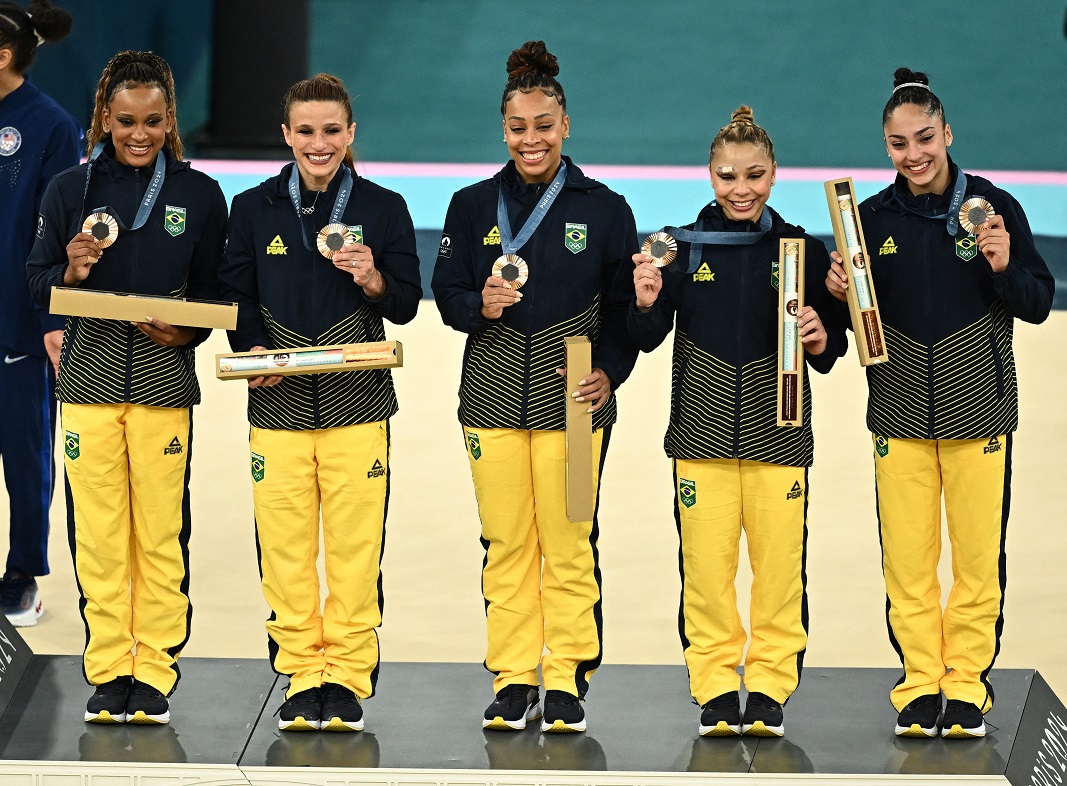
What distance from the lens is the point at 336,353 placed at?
3.85 m

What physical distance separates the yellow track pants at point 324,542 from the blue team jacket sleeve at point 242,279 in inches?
9.8

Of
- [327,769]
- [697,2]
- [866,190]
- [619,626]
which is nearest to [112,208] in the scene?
[327,769]

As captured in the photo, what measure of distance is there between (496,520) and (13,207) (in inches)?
86.3

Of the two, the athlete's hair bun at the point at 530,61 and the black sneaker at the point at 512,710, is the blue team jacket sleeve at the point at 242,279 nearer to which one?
the athlete's hair bun at the point at 530,61

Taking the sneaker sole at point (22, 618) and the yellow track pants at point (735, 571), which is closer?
the yellow track pants at point (735, 571)

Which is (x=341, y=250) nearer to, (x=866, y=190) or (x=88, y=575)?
(x=88, y=575)

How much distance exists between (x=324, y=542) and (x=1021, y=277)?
1.92 metres

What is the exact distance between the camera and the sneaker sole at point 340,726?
4.00m

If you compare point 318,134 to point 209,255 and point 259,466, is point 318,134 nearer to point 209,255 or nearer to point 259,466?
point 209,255

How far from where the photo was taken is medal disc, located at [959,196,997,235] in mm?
3748

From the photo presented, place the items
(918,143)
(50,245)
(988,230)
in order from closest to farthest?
(988,230), (918,143), (50,245)

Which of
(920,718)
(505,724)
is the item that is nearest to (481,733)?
(505,724)

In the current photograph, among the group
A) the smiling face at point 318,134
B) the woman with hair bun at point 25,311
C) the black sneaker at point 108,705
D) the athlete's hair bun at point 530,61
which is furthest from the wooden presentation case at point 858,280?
the woman with hair bun at point 25,311

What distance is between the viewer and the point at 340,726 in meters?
4.01
